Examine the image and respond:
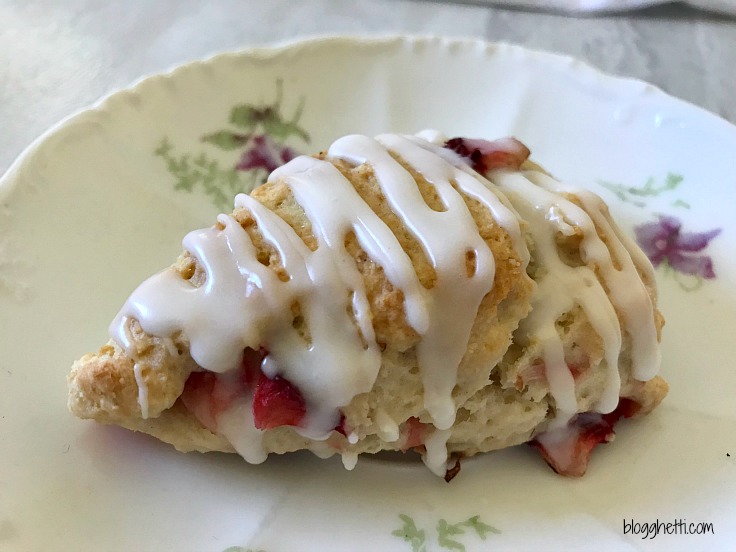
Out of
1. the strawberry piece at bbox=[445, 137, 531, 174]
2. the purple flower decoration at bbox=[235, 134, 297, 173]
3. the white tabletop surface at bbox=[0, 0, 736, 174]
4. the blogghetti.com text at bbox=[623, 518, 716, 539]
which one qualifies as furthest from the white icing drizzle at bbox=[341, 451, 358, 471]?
the white tabletop surface at bbox=[0, 0, 736, 174]

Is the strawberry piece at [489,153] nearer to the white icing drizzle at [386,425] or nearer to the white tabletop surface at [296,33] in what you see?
the white icing drizzle at [386,425]

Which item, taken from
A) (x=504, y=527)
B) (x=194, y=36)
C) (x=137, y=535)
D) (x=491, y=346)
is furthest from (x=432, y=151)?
(x=194, y=36)

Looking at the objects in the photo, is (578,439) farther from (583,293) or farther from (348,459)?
(348,459)

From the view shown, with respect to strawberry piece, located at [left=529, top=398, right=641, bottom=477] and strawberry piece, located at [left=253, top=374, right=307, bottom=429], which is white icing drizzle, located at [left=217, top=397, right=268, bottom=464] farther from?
strawberry piece, located at [left=529, top=398, right=641, bottom=477]

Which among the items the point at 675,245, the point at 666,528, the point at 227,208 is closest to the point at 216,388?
the point at 227,208

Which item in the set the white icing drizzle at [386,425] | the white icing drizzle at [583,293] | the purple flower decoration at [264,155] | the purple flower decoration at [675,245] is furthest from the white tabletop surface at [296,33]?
the white icing drizzle at [386,425]
